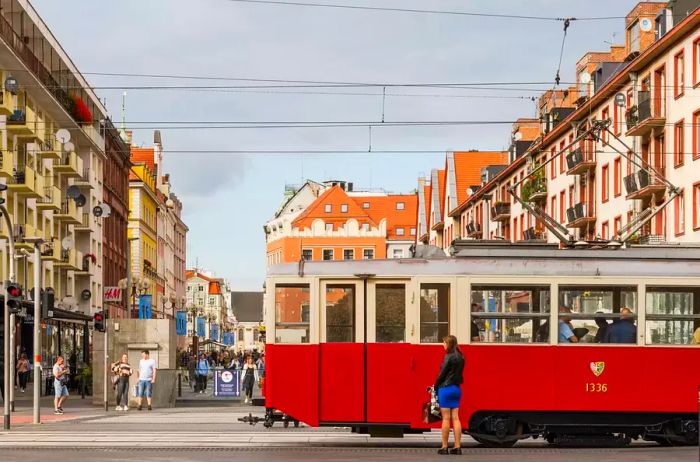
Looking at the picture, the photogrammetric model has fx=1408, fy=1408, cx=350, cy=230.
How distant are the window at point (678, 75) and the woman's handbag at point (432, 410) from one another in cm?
3099

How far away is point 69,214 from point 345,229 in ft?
245

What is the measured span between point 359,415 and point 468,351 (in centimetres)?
182

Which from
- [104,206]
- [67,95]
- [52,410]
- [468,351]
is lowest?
[52,410]

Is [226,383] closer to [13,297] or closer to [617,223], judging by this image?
[13,297]

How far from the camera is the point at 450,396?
19.0m

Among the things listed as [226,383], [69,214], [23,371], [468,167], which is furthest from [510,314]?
[468,167]

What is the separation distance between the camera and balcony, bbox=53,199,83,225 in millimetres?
67250

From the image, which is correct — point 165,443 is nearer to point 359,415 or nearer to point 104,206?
point 359,415

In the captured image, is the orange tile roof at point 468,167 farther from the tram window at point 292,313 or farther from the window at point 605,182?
the tram window at point 292,313

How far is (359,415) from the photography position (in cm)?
2023

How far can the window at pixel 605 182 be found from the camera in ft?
202

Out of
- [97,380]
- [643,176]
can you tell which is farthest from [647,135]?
[97,380]

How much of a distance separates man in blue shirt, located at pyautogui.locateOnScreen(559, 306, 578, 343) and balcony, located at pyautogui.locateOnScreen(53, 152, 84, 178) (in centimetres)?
4906

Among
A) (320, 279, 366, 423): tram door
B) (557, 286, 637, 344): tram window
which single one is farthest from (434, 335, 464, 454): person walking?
(557, 286, 637, 344): tram window
